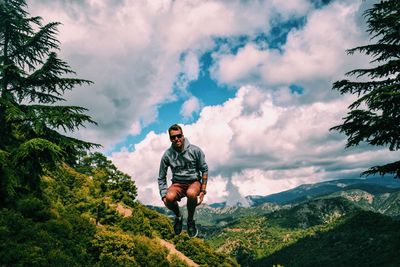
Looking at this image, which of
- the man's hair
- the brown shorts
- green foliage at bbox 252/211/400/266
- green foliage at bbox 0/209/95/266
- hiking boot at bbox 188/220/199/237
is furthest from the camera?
green foliage at bbox 252/211/400/266

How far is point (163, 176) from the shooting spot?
7141mm

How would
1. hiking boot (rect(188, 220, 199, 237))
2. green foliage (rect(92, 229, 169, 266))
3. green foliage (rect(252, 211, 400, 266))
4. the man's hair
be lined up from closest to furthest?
1. the man's hair
2. hiking boot (rect(188, 220, 199, 237))
3. green foliage (rect(92, 229, 169, 266))
4. green foliage (rect(252, 211, 400, 266))

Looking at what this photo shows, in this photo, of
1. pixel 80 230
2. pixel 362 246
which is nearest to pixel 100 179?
pixel 80 230

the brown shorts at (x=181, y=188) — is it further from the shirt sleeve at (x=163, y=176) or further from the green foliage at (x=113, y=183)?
the green foliage at (x=113, y=183)

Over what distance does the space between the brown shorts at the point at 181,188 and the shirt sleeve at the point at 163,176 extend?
0.59 ft

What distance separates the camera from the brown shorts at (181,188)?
6787 millimetres

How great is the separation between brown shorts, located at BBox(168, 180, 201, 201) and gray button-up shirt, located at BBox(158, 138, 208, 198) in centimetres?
8

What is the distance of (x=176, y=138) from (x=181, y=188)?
3.40ft

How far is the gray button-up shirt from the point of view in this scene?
6852mm

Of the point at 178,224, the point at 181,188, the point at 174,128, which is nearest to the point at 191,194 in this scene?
the point at 181,188

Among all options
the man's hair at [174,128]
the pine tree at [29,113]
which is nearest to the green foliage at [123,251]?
the pine tree at [29,113]

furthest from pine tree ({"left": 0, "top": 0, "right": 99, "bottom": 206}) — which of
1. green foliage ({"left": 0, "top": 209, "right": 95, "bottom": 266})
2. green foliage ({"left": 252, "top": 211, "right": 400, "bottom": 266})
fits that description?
green foliage ({"left": 252, "top": 211, "right": 400, "bottom": 266})

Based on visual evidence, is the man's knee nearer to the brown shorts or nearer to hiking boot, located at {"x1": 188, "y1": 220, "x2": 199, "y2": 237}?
the brown shorts

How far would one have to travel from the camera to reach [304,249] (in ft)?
620
